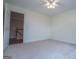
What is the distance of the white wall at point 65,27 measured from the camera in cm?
630

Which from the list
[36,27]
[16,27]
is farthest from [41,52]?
[36,27]

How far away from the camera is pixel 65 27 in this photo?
23.1ft

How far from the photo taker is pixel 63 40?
715 centimetres

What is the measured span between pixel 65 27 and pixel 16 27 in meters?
3.61

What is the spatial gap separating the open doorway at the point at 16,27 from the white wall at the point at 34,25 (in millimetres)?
358

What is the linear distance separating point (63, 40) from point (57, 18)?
6.61 feet

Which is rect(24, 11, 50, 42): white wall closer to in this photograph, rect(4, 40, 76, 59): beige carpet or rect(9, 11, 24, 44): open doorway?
rect(9, 11, 24, 44): open doorway

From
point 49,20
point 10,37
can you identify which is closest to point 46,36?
point 49,20

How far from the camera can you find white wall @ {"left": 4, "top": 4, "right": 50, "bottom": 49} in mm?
6465

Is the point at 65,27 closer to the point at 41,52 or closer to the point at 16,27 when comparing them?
the point at 16,27

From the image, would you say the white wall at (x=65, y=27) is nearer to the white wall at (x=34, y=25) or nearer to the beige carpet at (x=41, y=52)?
the white wall at (x=34, y=25)

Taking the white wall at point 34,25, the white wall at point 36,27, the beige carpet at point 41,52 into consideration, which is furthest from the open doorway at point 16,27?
the beige carpet at point 41,52

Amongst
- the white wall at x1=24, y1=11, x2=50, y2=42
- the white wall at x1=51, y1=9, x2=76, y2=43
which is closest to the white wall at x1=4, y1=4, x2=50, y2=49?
the white wall at x1=24, y1=11, x2=50, y2=42

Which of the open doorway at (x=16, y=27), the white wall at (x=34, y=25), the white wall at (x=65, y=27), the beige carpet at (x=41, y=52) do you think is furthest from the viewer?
the white wall at (x=34, y=25)
